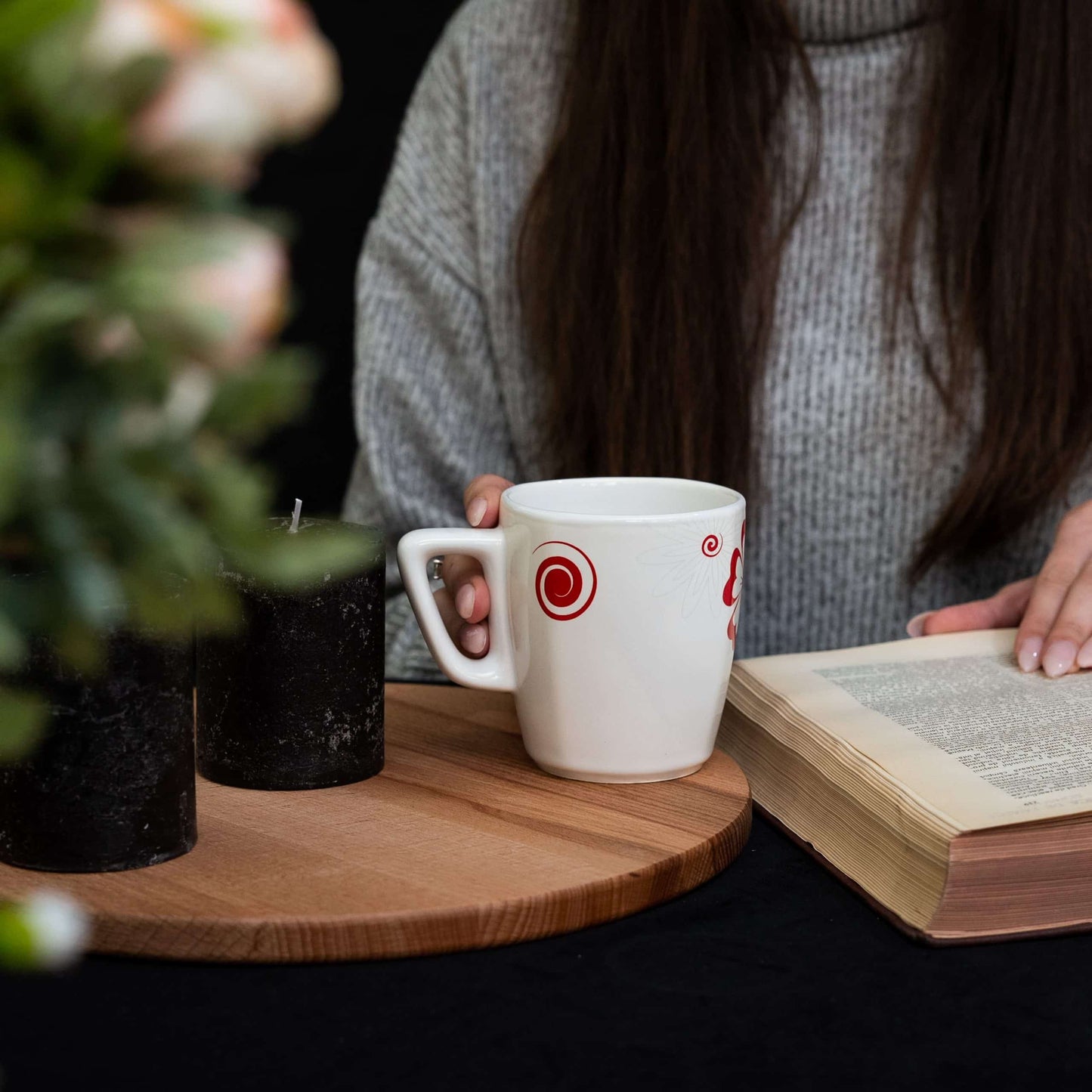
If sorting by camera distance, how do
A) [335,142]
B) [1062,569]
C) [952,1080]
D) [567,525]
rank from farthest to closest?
1. [335,142]
2. [1062,569]
3. [567,525]
4. [952,1080]

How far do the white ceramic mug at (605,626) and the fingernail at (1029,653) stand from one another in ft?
0.58

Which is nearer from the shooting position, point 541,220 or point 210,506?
point 210,506

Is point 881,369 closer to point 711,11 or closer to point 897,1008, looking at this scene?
point 711,11

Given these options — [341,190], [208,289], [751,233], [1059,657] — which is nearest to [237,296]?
[208,289]

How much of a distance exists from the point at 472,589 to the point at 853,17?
2.12 feet

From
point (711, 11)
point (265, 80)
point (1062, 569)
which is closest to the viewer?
point (265, 80)

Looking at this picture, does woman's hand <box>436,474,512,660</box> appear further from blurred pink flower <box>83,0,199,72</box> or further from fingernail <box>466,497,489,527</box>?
blurred pink flower <box>83,0,199,72</box>

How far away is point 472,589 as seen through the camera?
2.14 feet

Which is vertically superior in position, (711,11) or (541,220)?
(711,11)

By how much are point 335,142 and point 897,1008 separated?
3.36ft

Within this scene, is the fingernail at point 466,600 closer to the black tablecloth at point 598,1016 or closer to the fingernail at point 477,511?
the fingernail at point 477,511

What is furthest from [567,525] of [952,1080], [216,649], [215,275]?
[215,275]

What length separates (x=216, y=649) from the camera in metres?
0.58

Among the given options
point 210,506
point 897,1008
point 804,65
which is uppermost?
point 804,65
